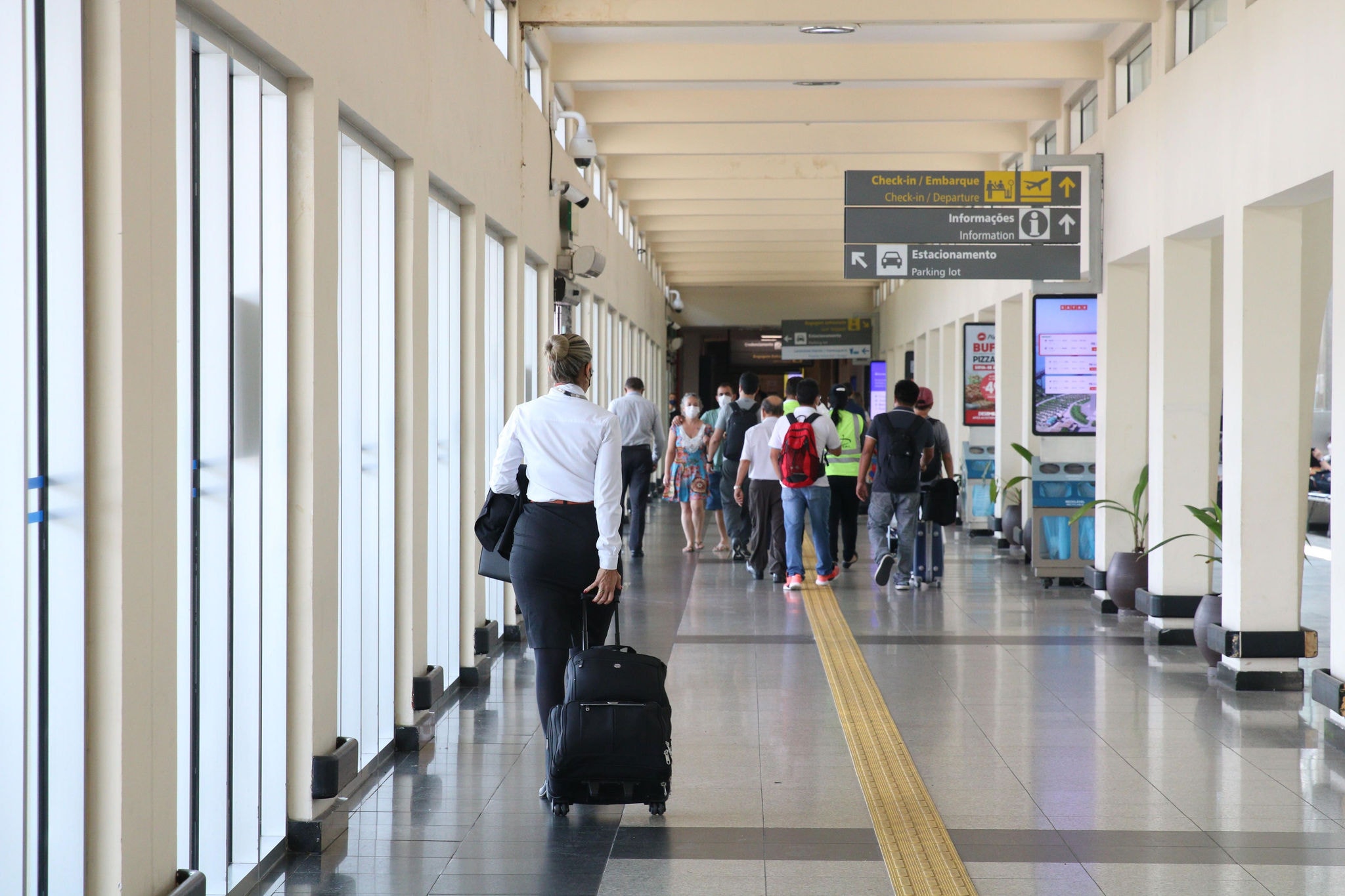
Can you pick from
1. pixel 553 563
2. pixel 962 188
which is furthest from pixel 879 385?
pixel 553 563

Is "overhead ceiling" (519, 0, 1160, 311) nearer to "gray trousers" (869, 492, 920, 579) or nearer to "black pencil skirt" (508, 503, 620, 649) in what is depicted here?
"gray trousers" (869, 492, 920, 579)

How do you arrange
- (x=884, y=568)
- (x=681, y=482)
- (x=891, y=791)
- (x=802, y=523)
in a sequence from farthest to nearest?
(x=681, y=482) → (x=802, y=523) → (x=884, y=568) → (x=891, y=791)

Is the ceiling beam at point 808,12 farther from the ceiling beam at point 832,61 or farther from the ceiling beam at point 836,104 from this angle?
the ceiling beam at point 836,104

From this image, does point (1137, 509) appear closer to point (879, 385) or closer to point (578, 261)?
point (578, 261)

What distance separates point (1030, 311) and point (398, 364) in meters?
7.00

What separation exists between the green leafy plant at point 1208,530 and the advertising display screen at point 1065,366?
2437 millimetres

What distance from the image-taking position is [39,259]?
2770 mm

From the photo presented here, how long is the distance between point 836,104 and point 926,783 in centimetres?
758

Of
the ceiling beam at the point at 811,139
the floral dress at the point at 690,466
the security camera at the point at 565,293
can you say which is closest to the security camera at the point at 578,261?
the security camera at the point at 565,293

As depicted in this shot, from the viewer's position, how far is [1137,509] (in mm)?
9117

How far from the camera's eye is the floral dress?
42.2ft

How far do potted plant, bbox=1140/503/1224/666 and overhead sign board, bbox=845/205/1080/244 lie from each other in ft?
7.91

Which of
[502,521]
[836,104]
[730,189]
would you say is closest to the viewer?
[502,521]

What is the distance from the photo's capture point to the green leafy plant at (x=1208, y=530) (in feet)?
24.7
